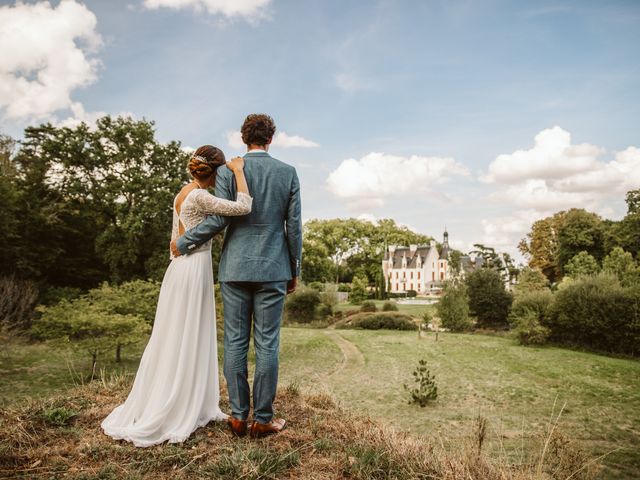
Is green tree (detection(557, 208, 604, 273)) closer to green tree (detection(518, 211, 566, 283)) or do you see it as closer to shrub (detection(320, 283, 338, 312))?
green tree (detection(518, 211, 566, 283))

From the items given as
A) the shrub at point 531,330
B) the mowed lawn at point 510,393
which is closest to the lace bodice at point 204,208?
the mowed lawn at point 510,393

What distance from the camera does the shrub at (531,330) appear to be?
20.6 m

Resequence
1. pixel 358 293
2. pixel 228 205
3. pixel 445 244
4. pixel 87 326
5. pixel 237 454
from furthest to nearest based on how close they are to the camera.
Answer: pixel 445 244, pixel 358 293, pixel 87 326, pixel 228 205, pixel 237 454

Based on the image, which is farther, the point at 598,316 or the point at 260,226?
the point at 598,316

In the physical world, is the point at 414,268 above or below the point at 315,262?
below

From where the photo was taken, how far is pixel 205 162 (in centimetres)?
346

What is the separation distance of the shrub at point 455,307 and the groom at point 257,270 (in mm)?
24551

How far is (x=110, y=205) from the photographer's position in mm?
25172

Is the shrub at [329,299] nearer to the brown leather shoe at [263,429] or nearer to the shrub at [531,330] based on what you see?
the shrub at [531,330]

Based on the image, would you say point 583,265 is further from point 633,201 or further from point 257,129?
point 257,129

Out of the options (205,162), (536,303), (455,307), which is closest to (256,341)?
(205,162)

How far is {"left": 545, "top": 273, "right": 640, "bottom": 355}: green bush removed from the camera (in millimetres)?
18078

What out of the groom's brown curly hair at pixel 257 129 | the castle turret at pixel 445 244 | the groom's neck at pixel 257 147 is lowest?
the groom's neck at pixel 257 147

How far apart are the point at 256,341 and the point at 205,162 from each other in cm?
154
